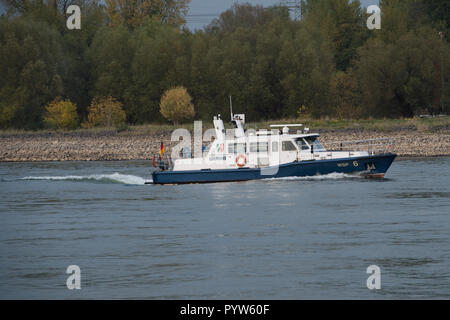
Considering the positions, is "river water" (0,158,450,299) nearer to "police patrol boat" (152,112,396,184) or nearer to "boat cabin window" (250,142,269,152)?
"police patrol boat" (152,112,396,184)

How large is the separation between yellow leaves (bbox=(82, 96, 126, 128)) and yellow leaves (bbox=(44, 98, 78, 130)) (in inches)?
71.7

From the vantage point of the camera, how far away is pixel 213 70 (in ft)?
253

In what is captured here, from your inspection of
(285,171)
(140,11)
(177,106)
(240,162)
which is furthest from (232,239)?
(140,11)

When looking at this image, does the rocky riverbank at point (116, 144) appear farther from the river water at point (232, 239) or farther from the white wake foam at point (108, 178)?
the river water at point (232, 239)

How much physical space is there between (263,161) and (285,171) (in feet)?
3.33

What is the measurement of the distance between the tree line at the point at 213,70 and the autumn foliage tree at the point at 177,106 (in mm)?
2674

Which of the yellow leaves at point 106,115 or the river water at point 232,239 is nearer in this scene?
the river water at point 232,239

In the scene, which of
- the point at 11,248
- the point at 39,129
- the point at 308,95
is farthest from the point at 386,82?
the point at 11,248

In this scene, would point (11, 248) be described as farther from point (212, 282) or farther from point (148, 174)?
point (148, 174)

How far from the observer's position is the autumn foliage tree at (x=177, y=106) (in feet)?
240

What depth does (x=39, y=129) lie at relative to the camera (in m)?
71.9

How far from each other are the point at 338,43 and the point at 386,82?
17.9m

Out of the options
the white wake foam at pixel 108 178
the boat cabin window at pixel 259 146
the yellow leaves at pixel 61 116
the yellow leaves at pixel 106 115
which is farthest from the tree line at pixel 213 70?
the boat cabin window at pixel 259 146

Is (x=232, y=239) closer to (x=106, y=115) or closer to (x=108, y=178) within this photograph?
(x=108, y=178)
